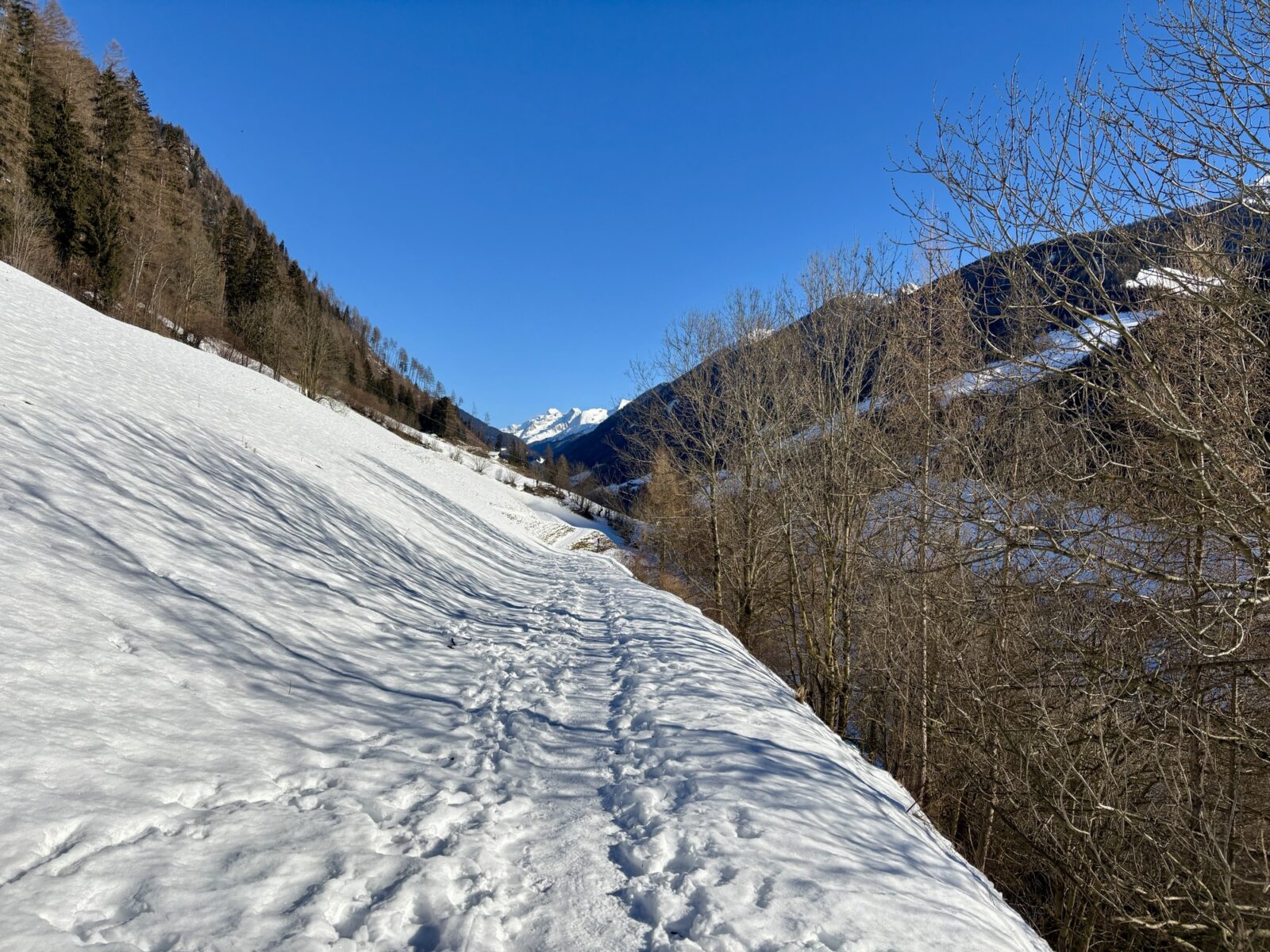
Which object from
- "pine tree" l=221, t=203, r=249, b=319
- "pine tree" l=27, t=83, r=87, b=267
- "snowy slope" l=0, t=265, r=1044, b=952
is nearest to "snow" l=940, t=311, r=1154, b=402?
"snowy slope" l=0, t=265, r=1044, b=952

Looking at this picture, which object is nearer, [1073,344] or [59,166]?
[1073,344]

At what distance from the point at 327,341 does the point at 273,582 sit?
35.9 meters

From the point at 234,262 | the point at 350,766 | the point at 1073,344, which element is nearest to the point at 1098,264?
the point at 1073,344

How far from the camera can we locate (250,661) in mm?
3834

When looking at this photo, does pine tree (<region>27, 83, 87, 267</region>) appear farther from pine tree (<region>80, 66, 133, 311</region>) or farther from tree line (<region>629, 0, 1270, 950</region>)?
tree line (<region>629, 0, 1270, 950</region>)

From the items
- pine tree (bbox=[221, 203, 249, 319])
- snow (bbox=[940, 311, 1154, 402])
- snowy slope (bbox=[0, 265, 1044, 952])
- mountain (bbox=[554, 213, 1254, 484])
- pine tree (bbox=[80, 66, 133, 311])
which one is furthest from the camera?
pine tree (bbox=[221, 203, 249, 319])

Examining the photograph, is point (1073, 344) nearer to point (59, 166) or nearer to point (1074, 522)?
point (1074, 522)

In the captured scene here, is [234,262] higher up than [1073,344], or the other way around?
[234,262]

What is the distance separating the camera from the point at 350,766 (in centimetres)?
312

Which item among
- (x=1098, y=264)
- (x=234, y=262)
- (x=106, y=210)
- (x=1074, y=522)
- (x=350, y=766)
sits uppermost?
(x=234, y=262)

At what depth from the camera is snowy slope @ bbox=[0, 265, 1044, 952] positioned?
2078 millimetres

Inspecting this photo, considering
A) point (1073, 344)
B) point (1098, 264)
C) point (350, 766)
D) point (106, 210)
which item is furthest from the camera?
point (106, 210)

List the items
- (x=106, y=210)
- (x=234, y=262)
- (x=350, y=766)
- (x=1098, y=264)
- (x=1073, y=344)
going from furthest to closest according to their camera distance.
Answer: (x=234, y=262)
(x=106, y=210)
(x=1073, y=344)
(x=1098, y=264)
(x=350, y=766)

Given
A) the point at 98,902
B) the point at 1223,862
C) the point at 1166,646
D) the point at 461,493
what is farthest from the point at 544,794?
the point at 461,493
